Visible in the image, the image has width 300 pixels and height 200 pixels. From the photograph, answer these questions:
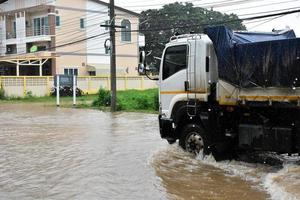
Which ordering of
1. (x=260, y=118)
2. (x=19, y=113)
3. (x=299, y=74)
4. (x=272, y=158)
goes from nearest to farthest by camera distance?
(x=299, y=74), (x=260, y=118), (x=272, y=158), (x=19, y=113)

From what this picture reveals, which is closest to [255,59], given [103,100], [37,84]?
[103,100]

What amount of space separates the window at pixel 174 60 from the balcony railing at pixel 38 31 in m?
37.1

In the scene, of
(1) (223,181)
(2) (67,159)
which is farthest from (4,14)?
(1) (223,181)

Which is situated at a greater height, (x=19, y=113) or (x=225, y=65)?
(x=225, y=65)

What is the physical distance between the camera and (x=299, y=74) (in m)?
9.53

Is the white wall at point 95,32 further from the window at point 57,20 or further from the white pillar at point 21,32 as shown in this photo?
the white pillar at point 21,32

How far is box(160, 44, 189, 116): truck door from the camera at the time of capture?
11906 millimetres

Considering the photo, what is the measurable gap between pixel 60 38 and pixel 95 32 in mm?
4212

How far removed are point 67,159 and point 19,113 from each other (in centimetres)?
1532

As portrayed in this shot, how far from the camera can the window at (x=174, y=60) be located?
38.9 feet

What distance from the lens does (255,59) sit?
33.8ft

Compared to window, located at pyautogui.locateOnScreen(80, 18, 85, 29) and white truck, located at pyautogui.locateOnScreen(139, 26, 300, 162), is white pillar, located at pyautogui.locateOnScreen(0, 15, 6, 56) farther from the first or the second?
white truck, located at pyautogui.locateOnScreen(139, 26, 300, 162)

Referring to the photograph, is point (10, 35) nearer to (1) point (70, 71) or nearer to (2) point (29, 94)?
(1) point (70, 71)

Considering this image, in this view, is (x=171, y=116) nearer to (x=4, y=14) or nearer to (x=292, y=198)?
(x=292, y=198)
